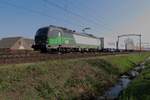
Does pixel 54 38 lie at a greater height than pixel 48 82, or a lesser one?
greater

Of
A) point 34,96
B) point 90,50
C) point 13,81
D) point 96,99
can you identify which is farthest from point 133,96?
point 90,50

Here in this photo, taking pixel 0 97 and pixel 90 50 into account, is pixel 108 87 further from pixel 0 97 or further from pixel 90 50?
pixel 90 50

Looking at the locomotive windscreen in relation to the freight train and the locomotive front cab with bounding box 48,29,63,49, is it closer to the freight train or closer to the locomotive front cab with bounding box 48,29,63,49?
the freight train

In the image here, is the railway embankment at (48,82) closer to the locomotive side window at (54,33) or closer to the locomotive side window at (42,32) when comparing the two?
the locomotive side window at (54,33)

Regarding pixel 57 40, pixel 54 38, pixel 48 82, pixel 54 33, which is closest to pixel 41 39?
pixel 54 38

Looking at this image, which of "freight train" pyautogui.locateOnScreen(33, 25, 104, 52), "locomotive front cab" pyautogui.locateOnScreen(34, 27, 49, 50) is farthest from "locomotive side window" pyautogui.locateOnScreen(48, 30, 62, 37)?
"locomotive front cab" pyautogui.locateOnScreen(34, 27, 49, 50)

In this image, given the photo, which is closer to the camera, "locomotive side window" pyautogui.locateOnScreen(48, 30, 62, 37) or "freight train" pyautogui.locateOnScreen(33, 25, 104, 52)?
"freight train" pyautogui.locateOnScreen(33, 25, 104, 52)

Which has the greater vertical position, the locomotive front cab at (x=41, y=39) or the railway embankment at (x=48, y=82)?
the locomotive front cab at (x=41, y=39)

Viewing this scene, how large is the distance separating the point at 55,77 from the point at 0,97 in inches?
241

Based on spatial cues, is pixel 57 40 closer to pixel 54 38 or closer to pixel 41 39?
pixel 54 38

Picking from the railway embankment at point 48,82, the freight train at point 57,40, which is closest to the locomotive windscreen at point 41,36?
the freight train at point 57,40

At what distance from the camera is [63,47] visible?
3453 cm

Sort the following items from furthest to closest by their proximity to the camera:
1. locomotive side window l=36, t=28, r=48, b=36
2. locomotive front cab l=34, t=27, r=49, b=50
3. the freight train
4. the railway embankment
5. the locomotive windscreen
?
locomotive side window l=36, t=28, r=48, b=36
the locomotive windscreen
the freight train
locomotive front cab l=34, t=27, r=49, b=50
the railway embankment

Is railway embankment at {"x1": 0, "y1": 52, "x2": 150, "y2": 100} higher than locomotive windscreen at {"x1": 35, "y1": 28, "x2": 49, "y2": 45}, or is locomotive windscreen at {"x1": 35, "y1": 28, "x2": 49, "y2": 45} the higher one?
Answer: locomotive windscreen at {"x1": 35, "y1": 28, "x2": 49, "y2": 45}
